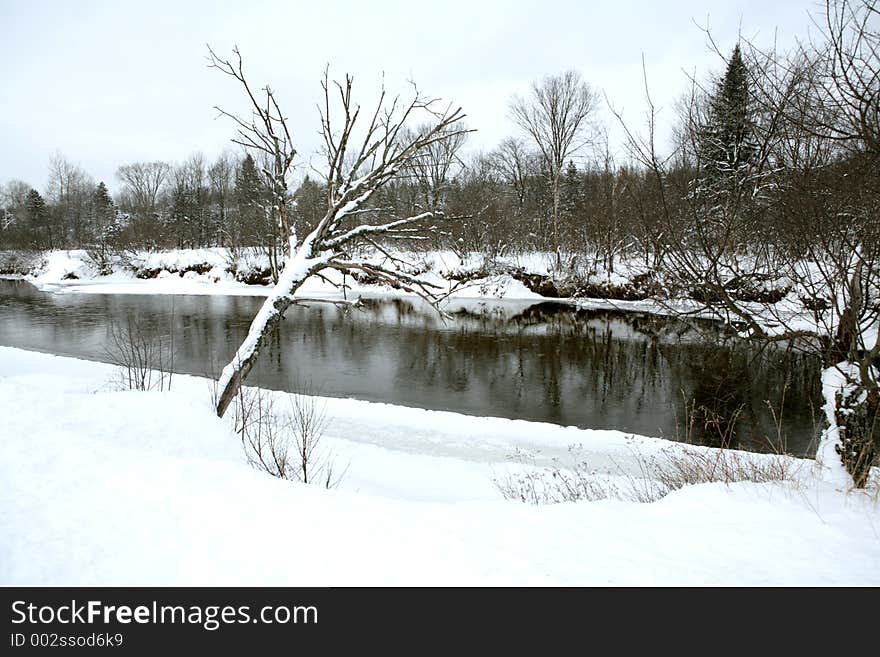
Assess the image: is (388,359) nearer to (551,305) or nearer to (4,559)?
(4,559)

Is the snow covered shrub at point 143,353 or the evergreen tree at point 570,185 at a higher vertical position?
the evergreen tree at point 570,185

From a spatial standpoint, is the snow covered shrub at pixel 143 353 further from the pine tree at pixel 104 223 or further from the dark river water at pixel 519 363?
the pine tree at pixel 104 223

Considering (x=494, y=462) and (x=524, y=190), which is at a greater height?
(x=524, y=190)

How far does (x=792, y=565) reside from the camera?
11.0 feet

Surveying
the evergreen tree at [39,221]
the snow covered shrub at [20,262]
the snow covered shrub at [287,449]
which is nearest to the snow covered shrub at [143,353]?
the snow covered shrub at [287,449]

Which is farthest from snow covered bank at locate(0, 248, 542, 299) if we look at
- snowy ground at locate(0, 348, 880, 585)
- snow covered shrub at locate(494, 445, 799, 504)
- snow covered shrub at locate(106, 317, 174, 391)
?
snowy ground at locate(0, 348, 880, 585)

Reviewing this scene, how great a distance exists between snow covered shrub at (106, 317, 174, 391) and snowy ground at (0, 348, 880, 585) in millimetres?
6874

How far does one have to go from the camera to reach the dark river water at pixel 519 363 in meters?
12.0

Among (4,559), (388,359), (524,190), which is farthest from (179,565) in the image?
(524,190)

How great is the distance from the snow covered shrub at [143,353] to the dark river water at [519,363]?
1.80 feet

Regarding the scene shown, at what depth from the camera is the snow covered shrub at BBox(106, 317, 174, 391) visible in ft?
40.2

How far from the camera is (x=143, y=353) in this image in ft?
57.4

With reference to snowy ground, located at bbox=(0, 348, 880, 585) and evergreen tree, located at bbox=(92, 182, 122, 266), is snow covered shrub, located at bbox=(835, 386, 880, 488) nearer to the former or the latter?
snowy ground, located at bbox=(0, 348, 880, 585)
